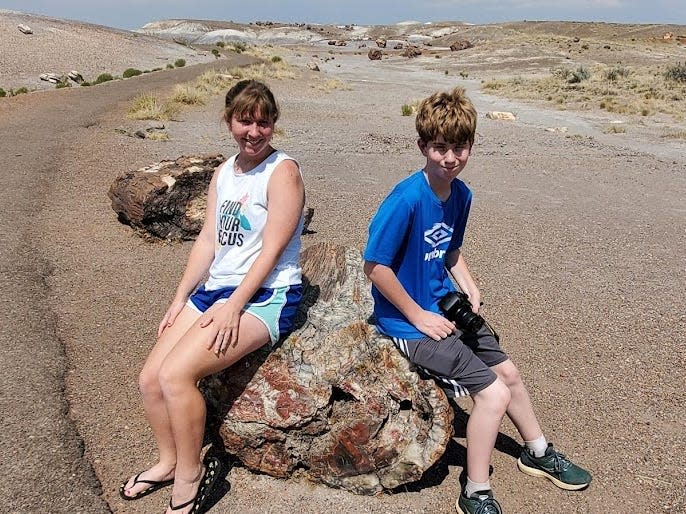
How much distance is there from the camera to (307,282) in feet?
11.9

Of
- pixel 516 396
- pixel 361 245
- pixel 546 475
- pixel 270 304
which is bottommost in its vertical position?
pixel 361 245

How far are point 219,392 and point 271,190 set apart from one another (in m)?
1.02

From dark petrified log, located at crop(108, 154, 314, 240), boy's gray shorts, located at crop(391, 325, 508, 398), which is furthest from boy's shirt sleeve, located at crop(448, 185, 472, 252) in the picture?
dark petrified log, located at crop(108, 154, 314, 240)

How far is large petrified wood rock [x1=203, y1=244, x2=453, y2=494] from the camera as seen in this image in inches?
113

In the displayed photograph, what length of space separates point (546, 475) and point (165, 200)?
4956mm

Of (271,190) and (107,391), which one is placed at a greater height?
(271,190)

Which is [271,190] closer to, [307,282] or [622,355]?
[307,282]

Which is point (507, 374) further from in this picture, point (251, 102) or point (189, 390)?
point (251, 102)

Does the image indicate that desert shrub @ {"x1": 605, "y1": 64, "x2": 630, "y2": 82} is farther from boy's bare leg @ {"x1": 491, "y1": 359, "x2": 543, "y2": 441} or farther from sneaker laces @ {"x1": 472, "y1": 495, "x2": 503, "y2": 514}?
sneaker laces @ {"x1": 472, "y1": 495, "x2": 503, "y2": 514}

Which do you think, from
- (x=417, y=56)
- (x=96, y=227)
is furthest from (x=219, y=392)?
(x=417, y=56)

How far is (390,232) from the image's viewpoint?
2.64 m

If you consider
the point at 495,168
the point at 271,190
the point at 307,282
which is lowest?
the point at 495,168

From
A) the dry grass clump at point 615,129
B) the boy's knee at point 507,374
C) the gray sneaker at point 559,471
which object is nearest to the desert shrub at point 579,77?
the dry grass clump at point 615,129

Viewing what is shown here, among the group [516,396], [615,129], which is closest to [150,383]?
[516,396]
